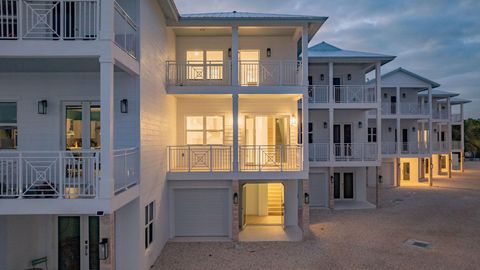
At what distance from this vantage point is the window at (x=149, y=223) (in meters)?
9.87

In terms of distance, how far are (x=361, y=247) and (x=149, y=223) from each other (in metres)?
7.66

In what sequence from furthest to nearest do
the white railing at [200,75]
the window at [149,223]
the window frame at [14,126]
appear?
the white railing at [200,75] → the window at [149,223] → the window frame at [14,126]

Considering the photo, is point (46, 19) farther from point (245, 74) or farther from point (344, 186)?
point (344, 186)

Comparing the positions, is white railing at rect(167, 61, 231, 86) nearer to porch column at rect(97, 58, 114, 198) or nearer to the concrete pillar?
porch column at rect(97, 58, 114, 198)

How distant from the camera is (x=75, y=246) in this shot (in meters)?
9.22

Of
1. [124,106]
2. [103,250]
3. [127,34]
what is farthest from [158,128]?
[103,250]

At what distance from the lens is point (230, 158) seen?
1239 cm

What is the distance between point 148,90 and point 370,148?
14.0 meters

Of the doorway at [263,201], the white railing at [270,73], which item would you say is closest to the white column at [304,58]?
the white railing at [270,73]

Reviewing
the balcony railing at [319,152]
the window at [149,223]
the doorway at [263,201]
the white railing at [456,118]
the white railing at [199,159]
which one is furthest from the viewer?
the white railing at [456,118]

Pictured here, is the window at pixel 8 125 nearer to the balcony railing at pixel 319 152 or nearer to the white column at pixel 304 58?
the white column at pixel 304 58

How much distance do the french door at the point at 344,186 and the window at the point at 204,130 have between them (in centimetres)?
974

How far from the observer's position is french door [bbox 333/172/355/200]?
20.3m

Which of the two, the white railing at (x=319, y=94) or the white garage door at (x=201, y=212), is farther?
the white railing at (x=319, y=94)
